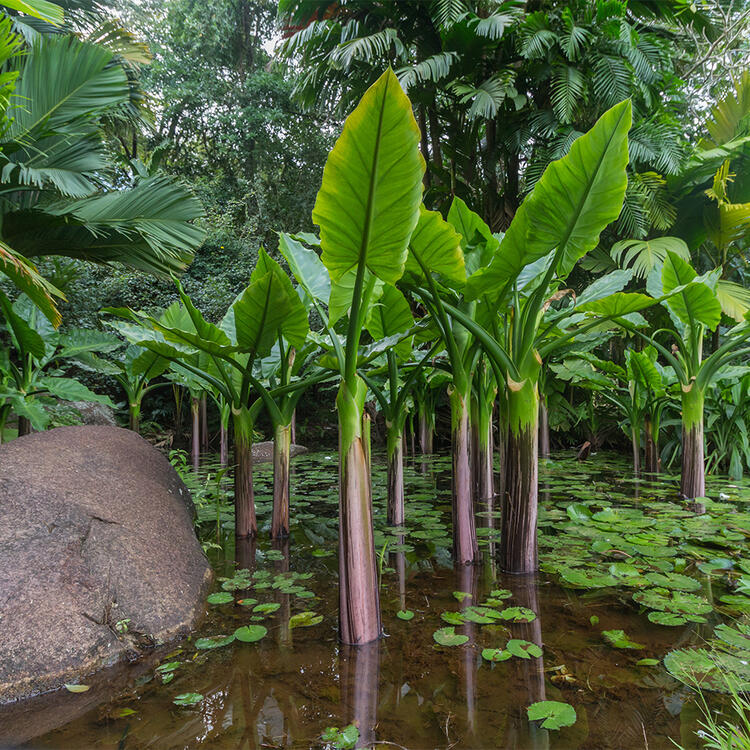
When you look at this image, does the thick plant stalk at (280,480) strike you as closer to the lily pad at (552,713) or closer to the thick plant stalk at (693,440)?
the lily pad at (552,713)

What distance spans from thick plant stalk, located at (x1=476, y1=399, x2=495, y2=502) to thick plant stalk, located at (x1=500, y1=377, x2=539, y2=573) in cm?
94

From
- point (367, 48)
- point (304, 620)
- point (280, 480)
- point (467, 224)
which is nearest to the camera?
point (304, 620)

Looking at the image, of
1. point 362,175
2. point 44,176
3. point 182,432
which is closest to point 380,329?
point 362,175

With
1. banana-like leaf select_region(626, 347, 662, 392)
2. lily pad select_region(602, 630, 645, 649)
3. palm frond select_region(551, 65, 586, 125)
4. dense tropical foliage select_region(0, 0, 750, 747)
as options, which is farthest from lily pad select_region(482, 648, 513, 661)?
palm frond select_region(551, 65, 586, 125)

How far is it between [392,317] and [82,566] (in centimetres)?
157

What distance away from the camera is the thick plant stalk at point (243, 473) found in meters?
2.21

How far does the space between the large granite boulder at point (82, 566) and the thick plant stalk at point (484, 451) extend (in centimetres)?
165

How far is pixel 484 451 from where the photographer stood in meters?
2.98

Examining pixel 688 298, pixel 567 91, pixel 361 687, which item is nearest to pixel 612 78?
pixel 567 91

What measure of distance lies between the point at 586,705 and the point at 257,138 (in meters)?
11.2

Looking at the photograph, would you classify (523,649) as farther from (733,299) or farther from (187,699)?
(733,299)

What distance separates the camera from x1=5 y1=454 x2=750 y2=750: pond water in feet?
3.11

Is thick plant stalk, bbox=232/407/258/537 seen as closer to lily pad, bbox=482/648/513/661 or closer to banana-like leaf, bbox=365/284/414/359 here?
banana-like leaf, bbox=365/284/414/359

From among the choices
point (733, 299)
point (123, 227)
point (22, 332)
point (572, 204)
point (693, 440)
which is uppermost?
point (123, 227)
